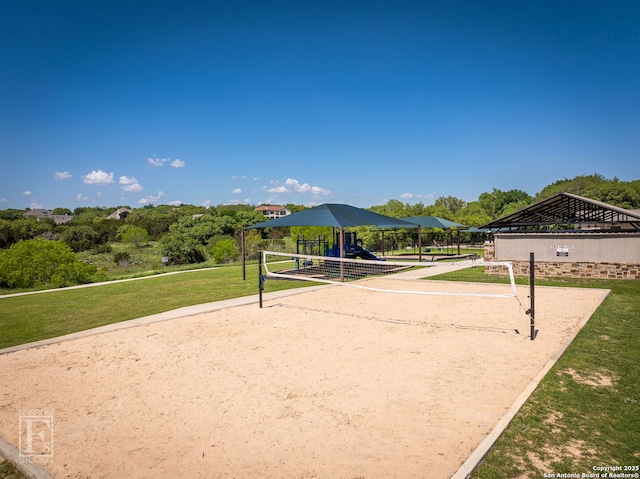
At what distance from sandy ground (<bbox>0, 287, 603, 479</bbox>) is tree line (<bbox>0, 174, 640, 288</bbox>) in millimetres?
13124

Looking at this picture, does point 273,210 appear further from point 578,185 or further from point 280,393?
point 280,393

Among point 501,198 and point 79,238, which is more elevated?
point 501,198

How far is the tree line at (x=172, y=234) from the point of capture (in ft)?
61.2

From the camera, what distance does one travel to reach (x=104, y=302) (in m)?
12.7

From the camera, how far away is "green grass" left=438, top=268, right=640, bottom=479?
11.7ft

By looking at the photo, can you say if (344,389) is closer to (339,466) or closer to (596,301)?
(339,466)

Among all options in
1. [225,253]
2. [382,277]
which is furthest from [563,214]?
[225,253]

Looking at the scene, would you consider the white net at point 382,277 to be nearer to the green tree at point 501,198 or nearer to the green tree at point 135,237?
the green tree at point 135,237

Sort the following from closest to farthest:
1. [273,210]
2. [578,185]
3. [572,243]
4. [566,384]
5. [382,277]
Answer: [566,384] → [572,243] → [382,277] → [578,185] → [273,210]

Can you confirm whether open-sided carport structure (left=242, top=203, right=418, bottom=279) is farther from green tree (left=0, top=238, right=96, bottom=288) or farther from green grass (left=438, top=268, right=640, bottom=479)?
green grass (left=438, top=268, right=640, bottom=479)

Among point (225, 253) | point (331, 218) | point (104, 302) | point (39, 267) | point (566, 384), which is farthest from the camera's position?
point (225, 253)

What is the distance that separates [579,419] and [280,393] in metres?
3.50

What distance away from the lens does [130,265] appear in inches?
1267

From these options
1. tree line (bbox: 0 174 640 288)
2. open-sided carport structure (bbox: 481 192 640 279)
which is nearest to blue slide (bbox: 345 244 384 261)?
open-sided carport structure (bbox: 481 192 640 279)
